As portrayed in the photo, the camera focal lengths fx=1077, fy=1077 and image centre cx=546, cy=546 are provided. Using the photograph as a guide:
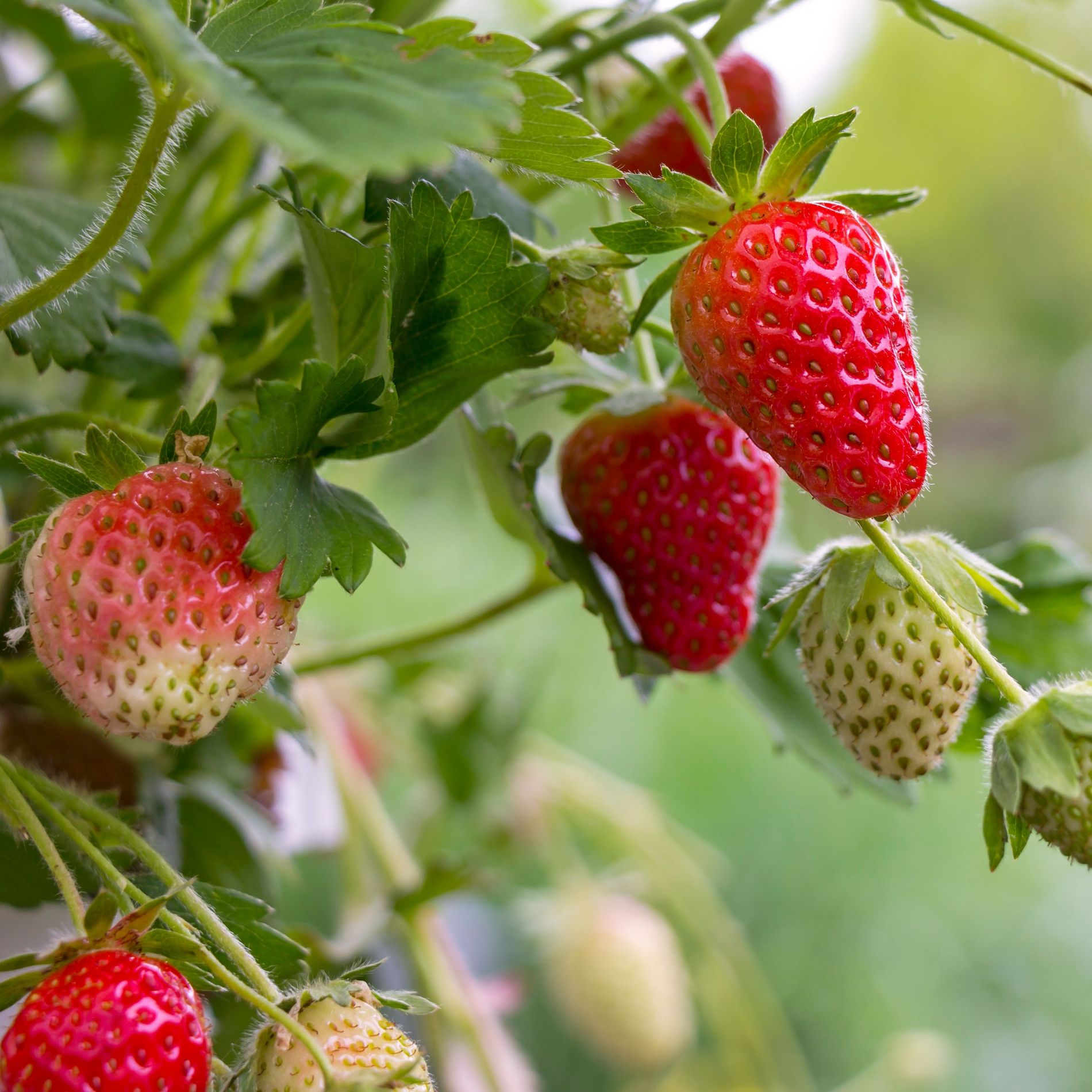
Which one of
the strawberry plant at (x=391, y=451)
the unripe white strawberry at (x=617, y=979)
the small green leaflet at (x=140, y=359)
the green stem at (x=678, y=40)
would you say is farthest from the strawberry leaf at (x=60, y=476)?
the unripe white strawberry at (x=617, y=979)

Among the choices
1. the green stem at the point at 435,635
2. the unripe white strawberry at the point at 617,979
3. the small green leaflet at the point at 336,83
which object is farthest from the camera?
the unripe white strawberry at the point at 617,979

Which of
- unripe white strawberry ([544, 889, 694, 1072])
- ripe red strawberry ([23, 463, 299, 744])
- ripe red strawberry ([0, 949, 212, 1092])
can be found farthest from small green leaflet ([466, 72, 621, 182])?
unripe white strawberry ([544, 889, 694, 1072])

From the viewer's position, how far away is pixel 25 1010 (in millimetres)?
247

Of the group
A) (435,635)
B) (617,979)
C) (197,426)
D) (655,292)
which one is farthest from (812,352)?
(617,979)

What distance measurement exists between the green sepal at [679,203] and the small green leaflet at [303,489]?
86 millimetres

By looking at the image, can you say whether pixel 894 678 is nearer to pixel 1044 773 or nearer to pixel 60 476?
pixel 1044 773

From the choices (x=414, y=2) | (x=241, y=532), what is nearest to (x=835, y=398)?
(x=241, y=532)

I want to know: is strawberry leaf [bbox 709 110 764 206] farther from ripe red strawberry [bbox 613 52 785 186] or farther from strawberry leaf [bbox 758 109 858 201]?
ripe red strawberry [bbox 613 52 785 186]

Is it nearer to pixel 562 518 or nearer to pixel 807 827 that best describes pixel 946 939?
pixel 807 827

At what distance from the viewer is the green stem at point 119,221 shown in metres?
0.25

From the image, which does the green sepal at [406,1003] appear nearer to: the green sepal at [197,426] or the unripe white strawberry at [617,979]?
the green sepal at [197,426]

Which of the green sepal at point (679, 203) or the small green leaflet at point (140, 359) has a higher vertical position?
the green sepal at point (679, 203)

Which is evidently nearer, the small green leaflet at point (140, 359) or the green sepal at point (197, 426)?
the green sepal at point (197, 426)

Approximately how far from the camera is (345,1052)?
0.25 meters
